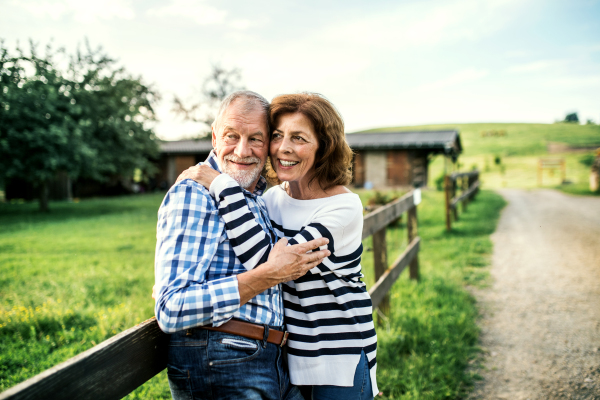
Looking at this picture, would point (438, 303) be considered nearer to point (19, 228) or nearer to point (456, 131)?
point (19, 228)

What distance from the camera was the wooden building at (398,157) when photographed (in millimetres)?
26016

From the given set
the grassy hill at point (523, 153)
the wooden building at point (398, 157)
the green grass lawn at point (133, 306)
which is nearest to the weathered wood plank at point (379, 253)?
the green grass lawn at point (133, 306)

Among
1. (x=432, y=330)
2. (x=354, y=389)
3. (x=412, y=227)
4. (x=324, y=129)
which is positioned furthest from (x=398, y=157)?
(x=354, y=389)

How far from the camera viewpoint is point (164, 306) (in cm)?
124

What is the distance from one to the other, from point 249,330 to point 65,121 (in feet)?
52.8

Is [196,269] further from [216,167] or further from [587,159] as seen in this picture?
[587,159]

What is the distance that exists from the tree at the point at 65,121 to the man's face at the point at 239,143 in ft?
48.0

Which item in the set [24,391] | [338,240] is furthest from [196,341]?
[338,240]

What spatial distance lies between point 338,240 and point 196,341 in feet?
2.23

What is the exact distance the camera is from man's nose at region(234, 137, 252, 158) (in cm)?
169

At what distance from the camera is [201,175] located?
1510 mm

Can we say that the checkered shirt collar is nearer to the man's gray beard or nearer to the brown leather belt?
the man's gray beard

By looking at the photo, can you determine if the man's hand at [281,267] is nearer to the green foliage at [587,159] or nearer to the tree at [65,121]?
the tree at [65,121]

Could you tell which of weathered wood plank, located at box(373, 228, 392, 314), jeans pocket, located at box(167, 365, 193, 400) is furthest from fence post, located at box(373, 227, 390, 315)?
jeans pocket, located at box(167, 365, 193, 400)
